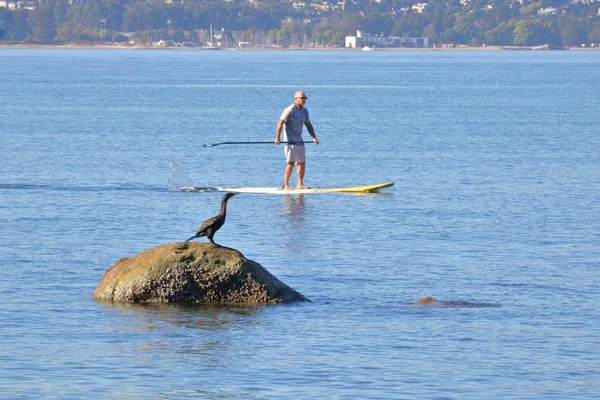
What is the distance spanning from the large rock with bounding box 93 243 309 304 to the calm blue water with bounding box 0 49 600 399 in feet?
0.72

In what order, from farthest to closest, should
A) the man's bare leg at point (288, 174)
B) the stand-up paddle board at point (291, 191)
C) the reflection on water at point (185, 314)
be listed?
the stand-up paddle board at point (291, 191) < the man's bare leg at point (288, 174) < the reflection on water at point (185, 314)

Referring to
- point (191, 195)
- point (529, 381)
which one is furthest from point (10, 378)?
point (191, 195)

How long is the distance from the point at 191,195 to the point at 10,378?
44.9 ft

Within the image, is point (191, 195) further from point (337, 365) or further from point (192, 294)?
point (337, 365)

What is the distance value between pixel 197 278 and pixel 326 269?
3.21 meters

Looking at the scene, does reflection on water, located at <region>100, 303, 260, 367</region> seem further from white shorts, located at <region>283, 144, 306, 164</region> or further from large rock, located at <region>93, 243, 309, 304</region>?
white shorts, located at <region>283, 144, 306, 164</region>

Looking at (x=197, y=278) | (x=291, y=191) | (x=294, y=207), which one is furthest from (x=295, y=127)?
Result: (x=197, y=278)

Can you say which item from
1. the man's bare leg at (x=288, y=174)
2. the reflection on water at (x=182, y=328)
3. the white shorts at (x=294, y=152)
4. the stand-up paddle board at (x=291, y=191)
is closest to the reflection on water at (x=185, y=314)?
the reflection on water at (x=182, y=328)

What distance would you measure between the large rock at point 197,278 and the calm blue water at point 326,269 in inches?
8.6

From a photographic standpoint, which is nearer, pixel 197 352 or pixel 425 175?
pixel 197 352

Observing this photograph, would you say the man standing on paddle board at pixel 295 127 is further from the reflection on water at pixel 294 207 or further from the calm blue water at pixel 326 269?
the calm blue water at pixel 326 269

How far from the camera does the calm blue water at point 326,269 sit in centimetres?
1238

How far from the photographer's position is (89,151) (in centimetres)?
3675

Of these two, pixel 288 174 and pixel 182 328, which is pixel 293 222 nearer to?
pixel 288 174
